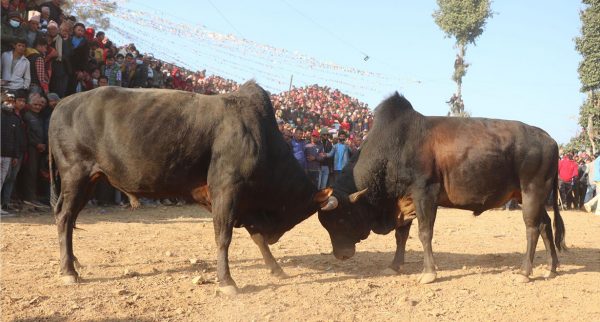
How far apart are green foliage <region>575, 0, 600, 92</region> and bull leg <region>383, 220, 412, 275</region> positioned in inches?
1196

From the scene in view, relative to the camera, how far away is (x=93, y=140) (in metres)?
6.14

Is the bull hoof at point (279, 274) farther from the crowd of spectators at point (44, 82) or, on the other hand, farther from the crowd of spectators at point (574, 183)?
the crowd of spectators at point (574, 183)

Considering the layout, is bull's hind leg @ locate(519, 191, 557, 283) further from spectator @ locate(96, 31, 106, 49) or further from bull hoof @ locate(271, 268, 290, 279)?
spectator @ locate(96, 31, 106, 49)

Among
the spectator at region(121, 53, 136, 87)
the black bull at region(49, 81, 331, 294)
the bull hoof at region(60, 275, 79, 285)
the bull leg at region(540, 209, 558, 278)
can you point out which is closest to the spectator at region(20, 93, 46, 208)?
the spectator at region(121, 53, 136, 87)

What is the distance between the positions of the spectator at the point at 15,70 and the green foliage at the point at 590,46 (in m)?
31.8

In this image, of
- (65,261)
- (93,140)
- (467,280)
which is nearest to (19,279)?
(65,261)

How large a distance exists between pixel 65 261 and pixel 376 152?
3.98m

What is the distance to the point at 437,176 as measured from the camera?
24.2 ft

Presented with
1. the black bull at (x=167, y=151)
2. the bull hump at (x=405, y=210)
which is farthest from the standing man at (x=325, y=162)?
the black bull at (x=167, y=151)

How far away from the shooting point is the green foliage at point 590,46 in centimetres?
3347

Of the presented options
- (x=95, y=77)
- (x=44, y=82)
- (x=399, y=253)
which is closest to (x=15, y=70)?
(x=44, y=82)

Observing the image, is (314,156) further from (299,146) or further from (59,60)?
(59,60)

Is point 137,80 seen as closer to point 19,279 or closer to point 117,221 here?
point 117,221

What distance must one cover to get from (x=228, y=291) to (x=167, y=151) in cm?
160
